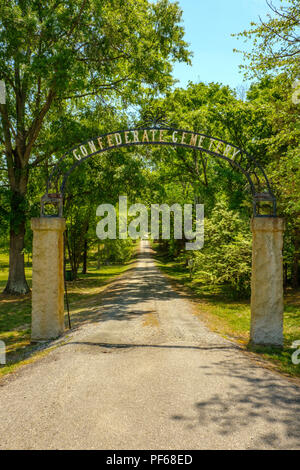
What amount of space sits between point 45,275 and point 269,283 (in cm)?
560

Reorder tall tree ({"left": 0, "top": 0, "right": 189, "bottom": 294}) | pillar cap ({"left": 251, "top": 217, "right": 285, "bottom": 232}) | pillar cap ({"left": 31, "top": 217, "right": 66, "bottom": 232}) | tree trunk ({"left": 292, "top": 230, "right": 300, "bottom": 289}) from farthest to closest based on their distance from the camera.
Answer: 1. tree trunk ({"left": 292, "top": 230, "right": 300, "bottom": 289})
2. tall tree ({"left": 0, "top": 0, "right": 189, "bottom": 294})
3. pillar cap ({"left": 31, "top": 217, "right": 66, "bottom": 232})
4. pillar cap ({"left": 251, "top": 217, "right": 285, "bottom": 232})

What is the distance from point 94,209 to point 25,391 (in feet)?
72.1

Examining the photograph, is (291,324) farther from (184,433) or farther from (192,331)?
(184,433)

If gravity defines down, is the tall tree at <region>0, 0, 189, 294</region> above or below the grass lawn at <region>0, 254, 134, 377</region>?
above

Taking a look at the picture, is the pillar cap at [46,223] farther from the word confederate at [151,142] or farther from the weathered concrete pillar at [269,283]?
the weathered concrete pillar at [269,283]

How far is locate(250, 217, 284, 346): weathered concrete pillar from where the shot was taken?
27.7 ft

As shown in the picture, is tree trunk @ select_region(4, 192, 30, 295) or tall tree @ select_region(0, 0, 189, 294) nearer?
tall tree @ select_region(0, 0, 189, 294)

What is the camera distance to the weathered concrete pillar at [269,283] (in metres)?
8.44

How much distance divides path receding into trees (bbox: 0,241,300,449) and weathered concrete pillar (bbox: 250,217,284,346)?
38.8 inches

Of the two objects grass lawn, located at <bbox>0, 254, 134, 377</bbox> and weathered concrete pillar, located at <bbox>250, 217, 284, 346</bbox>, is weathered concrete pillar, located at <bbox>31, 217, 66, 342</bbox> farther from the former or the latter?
weathered concrete pillar, located at <bbox>250, 217, 284, 346</bbox>

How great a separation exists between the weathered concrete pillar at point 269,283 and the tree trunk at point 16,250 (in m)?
13.2

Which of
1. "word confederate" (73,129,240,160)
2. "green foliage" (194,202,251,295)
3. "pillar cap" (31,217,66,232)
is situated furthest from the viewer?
"green foliage" (194,202,251,295)

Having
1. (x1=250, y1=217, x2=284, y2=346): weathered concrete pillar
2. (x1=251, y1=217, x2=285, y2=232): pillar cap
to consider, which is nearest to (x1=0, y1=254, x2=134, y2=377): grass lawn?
(x1=250, y1=217, x2=284, y2=346): weathered concrete pillar
